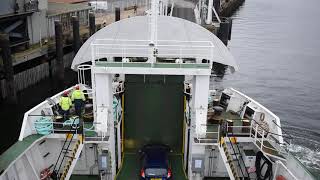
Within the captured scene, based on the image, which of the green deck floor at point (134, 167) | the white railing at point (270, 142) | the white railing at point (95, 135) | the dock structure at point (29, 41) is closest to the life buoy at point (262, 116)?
the white railing at point (270, 142)

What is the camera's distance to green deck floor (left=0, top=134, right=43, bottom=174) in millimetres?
9851

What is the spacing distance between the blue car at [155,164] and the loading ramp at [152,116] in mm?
1359

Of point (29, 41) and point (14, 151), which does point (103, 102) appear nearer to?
point (14, 151)

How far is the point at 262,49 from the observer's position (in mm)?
47000

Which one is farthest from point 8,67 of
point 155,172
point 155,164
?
point 155,172

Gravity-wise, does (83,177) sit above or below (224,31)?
below

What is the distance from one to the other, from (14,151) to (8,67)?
1495 cm

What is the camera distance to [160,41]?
1263cm

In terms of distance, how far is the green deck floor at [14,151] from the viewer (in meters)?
9.85

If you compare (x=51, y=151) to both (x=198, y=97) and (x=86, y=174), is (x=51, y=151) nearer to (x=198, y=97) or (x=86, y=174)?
(x=86, y=174)

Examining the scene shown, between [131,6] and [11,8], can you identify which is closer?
[11,8]

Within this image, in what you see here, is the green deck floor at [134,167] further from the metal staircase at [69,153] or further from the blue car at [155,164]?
the metal staircase at [69,153]

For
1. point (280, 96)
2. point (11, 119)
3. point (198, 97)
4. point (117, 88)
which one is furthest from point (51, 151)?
point (280, 96)

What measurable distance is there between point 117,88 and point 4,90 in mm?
14584
